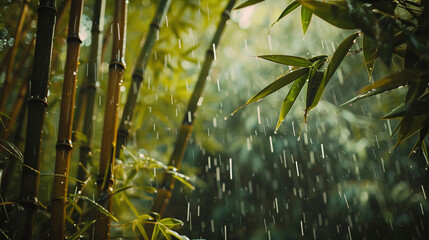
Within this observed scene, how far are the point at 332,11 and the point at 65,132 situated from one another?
72 centimetres

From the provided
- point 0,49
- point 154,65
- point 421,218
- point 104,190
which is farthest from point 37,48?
point 421,218

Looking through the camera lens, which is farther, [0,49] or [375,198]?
[375,198]

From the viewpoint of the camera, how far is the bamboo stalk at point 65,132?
919 mm

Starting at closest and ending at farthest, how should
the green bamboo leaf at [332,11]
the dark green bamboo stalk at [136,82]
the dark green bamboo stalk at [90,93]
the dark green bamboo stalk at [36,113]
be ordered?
the green bamboo leaf at [332,11] < the dark green bamboo stalk at [36,113] < the dark green bamboo stalk at [136,82] < the dark green bamboo stalk at [90,93]

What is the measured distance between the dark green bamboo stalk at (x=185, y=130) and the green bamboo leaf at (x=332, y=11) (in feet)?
2.30

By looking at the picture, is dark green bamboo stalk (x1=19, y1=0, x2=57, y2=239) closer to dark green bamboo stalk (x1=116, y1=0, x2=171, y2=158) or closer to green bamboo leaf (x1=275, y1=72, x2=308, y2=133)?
dark green bamboo stalk (x1=116, y1=0, x2=171, y2=158)

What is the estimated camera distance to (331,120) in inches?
114

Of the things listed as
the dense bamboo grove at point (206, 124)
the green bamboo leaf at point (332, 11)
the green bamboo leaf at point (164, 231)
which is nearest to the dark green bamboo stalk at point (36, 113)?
the dense bamboo grove at point (206, 124)

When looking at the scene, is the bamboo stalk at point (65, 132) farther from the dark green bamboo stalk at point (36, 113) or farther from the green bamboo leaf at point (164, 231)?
the green bamboo leaf at point (164, 231)

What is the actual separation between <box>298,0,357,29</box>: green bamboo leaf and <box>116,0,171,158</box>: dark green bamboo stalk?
0.72 m

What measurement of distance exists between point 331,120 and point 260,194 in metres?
0.85

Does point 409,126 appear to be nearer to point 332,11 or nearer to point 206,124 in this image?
point 332,11

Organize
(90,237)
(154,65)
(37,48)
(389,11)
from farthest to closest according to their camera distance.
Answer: (154,65), (90,237), (37,48), (389,11)

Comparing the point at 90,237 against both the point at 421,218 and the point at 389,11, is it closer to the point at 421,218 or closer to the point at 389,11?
the point at 389,11
